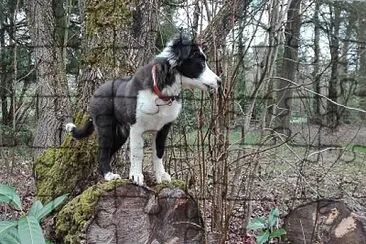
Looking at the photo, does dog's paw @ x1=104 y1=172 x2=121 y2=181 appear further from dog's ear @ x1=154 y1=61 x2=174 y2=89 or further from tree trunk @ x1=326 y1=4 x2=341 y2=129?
tree trunk @ x1=326 y1=4 x2=341 y2=129

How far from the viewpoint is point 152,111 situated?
6.53 ft

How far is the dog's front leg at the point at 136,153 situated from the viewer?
2057 mm

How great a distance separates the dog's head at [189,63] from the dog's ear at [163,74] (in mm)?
22

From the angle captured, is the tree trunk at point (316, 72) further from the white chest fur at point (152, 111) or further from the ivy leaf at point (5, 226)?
the ivy leaf at point (5, 226)

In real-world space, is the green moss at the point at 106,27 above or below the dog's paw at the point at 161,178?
above

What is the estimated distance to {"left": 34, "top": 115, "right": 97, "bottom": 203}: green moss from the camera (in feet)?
8.91

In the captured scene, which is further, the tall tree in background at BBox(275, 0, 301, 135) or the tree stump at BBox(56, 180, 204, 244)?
the tall tree in background at BBox(275, 0, 301, 135)

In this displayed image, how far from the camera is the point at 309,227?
2666 millimetres

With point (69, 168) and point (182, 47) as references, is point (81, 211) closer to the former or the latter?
point (69, 168)

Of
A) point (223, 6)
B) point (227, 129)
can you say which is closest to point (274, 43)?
point (223, 6)

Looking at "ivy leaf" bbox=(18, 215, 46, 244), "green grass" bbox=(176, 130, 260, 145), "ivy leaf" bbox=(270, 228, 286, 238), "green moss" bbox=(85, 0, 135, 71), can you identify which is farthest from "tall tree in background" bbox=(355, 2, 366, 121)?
"ivy leaf" bbox=(18, 215, 46, 244)

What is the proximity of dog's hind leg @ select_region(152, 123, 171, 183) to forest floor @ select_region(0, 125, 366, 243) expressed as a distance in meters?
0.88

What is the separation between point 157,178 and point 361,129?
217 centimetres

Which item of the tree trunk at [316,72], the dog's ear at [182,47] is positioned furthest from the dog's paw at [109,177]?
the tree trunk at [316,72]
